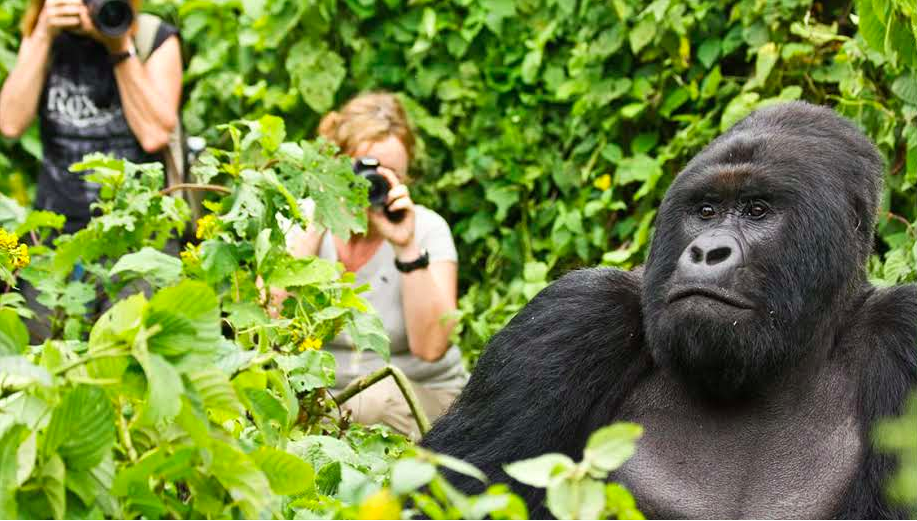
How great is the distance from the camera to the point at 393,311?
496cm

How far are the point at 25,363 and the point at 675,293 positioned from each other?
1434 mm

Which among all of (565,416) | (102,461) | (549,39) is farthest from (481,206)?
(102,461)

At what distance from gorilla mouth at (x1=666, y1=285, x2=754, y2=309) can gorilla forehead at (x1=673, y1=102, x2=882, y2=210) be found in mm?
263

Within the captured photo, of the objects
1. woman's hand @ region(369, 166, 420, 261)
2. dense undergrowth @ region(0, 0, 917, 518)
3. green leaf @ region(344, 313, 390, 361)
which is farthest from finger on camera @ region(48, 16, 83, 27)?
green leaf @ region(344, 313, 390, 361)

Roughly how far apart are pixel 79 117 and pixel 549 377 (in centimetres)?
296

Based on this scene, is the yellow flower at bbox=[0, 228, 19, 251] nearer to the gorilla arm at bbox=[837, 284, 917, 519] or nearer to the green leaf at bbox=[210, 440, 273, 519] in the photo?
the green leaf at bbox=[210, 440, 273, 519]

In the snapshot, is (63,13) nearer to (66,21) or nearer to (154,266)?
(66,21)

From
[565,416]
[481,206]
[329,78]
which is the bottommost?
[481,206]

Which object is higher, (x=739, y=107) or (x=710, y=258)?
(x=710, y=258)

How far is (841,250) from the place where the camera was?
3.03 metres

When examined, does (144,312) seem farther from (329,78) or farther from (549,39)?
(329,78)

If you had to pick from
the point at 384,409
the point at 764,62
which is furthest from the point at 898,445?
the point at 764,62

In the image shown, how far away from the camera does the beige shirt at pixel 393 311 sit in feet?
16.0

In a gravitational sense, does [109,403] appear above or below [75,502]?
above
